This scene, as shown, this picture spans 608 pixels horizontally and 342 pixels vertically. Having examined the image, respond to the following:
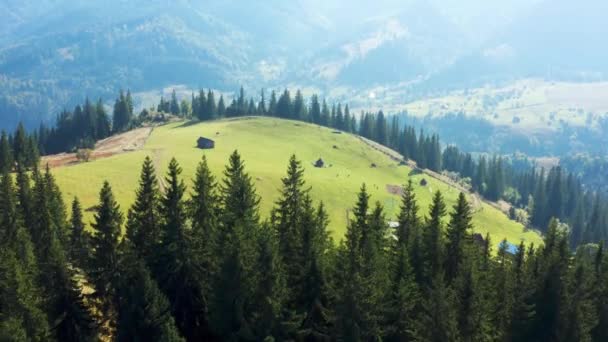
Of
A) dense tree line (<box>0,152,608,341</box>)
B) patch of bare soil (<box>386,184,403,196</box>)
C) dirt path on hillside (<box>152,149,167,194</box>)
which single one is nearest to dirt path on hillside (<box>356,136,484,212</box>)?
patch of bare soil (<box>386,184,403,196</box>)

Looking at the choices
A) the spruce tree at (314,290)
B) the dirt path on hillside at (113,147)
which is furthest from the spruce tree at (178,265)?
the dirt path on hillside at (113,147)

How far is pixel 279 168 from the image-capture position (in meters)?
145

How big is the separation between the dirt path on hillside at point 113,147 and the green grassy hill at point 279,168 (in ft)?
12.4

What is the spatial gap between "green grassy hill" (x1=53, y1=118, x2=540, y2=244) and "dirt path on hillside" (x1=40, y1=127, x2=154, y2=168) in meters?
3.78

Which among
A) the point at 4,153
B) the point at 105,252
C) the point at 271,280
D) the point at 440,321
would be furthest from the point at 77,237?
the point at 4,153

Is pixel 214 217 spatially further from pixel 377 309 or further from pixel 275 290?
pixel 377 309

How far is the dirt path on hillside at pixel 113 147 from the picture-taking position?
439ft

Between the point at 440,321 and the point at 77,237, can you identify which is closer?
the point at 440,321

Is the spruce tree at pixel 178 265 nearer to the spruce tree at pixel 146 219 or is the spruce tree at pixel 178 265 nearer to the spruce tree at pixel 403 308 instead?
the spruce tree at pixel 146 219

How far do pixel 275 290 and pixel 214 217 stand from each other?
11121mm

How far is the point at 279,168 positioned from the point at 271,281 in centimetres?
10072

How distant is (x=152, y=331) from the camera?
43719 millimetres

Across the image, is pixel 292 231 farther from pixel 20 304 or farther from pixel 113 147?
pixel 113 147

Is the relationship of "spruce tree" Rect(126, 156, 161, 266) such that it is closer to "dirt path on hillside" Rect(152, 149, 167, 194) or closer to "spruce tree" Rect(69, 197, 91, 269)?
"spruce tree" Rect(69, 197, 91, 269)
